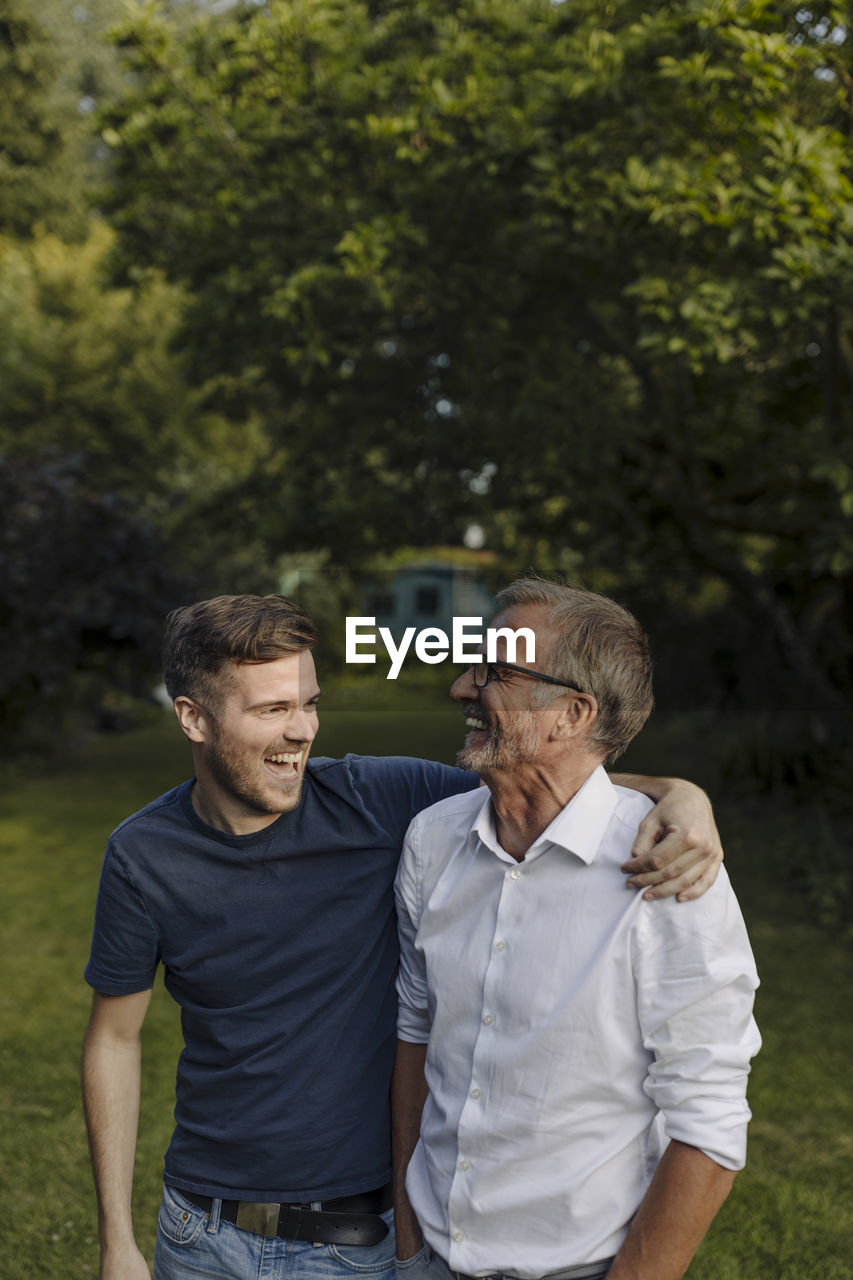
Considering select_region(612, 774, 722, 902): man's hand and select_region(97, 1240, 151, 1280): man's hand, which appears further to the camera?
select_region(97, 1240, 151, 1280): man's hand

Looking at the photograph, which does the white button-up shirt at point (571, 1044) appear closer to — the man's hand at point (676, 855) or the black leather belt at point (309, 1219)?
the man's hand at point (676, 855)

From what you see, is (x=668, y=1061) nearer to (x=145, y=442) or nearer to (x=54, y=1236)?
(x=54, y=1236)

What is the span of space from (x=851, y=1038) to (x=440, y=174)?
614 centimetres

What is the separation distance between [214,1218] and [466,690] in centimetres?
104

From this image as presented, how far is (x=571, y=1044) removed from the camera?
1.66 metres

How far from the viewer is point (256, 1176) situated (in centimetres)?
193

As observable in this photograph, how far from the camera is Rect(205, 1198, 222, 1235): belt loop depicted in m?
1.93

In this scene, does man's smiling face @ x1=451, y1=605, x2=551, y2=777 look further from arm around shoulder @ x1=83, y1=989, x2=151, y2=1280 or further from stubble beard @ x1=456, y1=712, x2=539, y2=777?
arm around shoulder @ x1=83, y1=989, x2=151, y2=1280

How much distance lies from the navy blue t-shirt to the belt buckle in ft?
0.06

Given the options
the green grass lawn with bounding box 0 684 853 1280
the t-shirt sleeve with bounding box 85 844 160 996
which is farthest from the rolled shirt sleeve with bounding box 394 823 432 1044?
the green grass lawn with bounding box 0 684 853 1280

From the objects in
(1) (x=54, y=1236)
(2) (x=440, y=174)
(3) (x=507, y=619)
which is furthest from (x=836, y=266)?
(1) (x=54, y=1236)

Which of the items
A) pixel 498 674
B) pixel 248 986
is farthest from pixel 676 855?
pixel 248 986
